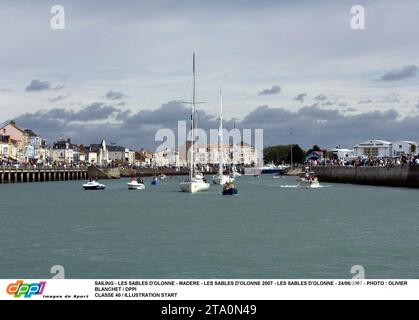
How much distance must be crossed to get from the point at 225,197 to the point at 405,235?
3955 centimetres

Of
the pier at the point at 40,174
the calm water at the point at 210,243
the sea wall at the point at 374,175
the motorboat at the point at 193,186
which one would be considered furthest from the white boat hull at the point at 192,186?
the pier at the point at 40,174

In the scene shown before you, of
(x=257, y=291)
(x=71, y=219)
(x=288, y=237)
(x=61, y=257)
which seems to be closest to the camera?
(x=257, y=291)

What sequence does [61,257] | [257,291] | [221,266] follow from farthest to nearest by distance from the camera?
[61,257], [221,266], [257,291]

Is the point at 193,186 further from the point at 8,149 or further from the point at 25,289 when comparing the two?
the point at 8,149

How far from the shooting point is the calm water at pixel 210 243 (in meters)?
25.3

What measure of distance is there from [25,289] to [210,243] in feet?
49.6

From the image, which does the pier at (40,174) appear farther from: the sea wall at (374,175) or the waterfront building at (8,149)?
the sea wall at (374,175)

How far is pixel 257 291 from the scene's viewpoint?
18.4 m

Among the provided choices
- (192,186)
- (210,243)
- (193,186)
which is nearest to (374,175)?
(193,186)

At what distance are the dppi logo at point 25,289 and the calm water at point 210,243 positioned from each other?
526 cm

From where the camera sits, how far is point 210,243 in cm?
3272
